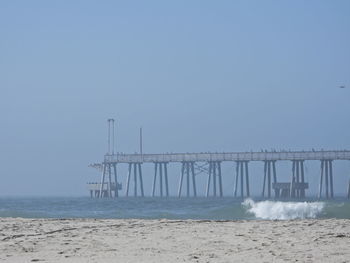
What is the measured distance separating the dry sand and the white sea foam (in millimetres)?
18956

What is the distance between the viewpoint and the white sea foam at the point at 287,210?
36.9 meters

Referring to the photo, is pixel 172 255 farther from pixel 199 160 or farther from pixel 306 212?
pixel 199 160

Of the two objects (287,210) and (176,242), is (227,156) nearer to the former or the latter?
(287,210)

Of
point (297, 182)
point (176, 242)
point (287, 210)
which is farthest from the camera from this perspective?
point (297, 182)

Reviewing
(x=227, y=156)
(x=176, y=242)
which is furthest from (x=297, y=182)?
(x=176, y=242)

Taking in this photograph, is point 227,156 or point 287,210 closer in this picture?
point 287,210

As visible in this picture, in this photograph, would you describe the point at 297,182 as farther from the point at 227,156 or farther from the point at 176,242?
the point at 176,242

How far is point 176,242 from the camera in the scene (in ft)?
47.4

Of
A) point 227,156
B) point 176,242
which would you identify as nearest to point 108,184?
point 227,156

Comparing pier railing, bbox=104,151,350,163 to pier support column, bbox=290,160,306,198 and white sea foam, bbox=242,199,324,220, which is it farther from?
white sea foam, bbox=242,199,324,220

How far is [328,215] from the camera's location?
35406mm

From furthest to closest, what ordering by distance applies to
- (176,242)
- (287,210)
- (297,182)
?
(297,182)
(287,210)
(176,242)

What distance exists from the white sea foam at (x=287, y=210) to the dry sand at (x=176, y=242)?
18956mm

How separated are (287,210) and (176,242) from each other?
24.8 m
